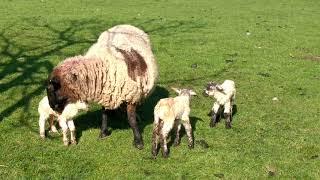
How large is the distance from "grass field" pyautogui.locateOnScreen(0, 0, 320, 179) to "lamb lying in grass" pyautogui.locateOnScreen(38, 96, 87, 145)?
266mm

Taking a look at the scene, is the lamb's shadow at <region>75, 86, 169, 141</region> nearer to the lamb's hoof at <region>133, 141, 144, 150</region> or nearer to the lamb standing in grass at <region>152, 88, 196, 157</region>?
the lamb's hoof at <region>133, 141, 144, 150</region>

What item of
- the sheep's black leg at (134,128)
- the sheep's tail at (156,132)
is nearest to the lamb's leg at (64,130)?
the sheep's black leg at (134,128)

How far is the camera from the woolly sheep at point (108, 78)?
9.38 meters

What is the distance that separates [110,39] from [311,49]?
1263 cm

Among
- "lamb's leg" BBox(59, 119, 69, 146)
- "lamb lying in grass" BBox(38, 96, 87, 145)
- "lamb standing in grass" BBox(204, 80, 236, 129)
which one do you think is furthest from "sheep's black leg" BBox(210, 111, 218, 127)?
"lamb's leg" BBox(59, 119, 69, 146)

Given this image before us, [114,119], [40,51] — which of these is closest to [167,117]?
[114,119]

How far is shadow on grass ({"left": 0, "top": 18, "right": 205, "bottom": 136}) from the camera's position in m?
12.3

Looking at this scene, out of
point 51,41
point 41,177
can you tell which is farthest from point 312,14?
point 41,177

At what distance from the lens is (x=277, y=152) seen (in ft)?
34.6

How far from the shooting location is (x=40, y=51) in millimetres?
18328

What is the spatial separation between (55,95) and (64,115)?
527mm

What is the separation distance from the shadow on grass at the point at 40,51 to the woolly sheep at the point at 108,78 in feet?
4.71

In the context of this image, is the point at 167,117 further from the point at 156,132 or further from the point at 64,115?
the point at 64,115

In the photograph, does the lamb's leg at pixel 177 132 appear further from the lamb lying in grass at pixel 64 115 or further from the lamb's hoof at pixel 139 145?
the lamb lying in grass at pixel 64 115
